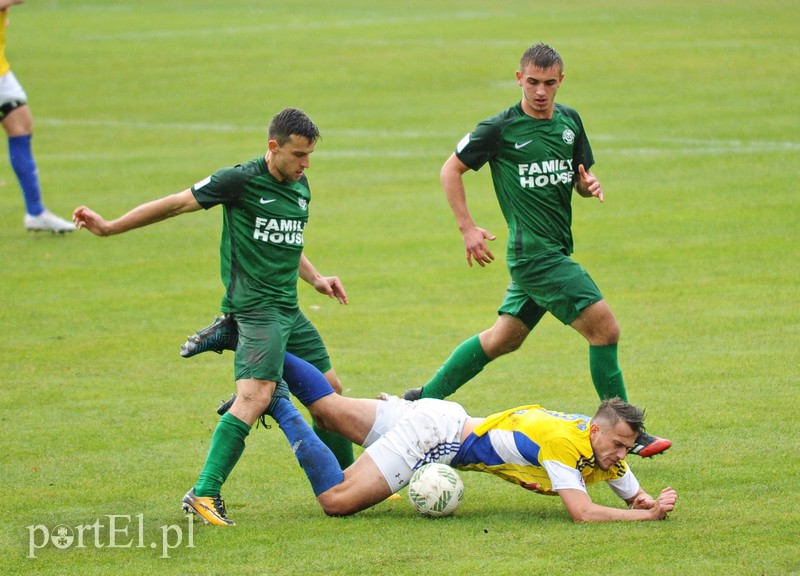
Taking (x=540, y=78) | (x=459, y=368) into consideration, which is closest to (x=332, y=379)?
(x=459, y=368)

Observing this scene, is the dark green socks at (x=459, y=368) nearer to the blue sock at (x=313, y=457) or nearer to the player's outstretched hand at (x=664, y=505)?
the blue sock at (x=313, y=457)

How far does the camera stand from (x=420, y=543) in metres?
6.11

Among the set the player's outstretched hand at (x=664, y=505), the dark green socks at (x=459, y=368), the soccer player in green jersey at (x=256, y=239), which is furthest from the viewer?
the dark green socks at (x=459, y=368)

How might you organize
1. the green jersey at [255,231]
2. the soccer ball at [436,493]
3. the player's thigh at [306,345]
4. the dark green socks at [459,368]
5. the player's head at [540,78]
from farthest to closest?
1. the dark green socks at [459,368]
2. the player's head at [540,78]
3. the player's thigh at [306,345]
4. the green jersey at [255,231]
5. the soccer ball at [436,493]

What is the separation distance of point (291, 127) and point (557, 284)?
1.90m

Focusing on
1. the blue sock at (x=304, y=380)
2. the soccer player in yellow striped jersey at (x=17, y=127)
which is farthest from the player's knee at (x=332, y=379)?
the soccer player in yellow striped jersey at (x=17, y=127)

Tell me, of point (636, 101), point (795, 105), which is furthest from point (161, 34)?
point (795, 105)

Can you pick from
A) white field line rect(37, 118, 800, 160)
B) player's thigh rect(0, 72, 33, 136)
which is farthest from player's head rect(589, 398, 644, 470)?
white field line rect(37, 118, 800, 160)

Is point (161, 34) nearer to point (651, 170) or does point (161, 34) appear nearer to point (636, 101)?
point (636, 101)

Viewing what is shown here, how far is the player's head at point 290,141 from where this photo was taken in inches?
270

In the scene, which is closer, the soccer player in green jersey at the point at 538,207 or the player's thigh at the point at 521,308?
the soccer player in green jersey at the point at 538,207

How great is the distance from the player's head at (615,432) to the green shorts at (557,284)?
1.19 m

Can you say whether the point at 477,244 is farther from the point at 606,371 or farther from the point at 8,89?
the point at 8,89

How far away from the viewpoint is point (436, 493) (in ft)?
21.4
